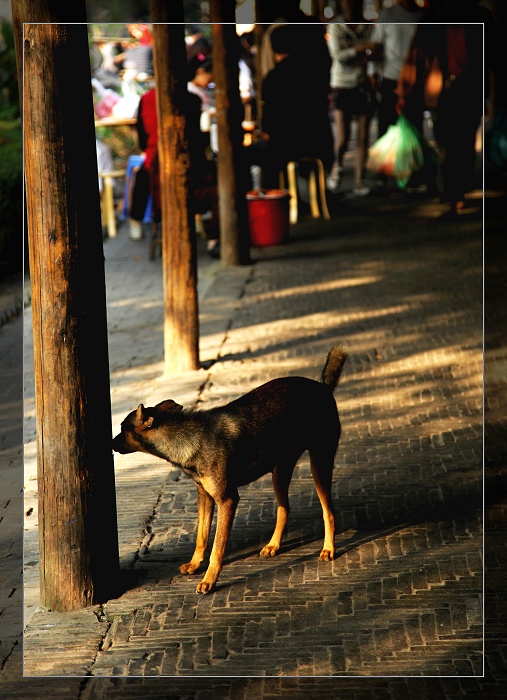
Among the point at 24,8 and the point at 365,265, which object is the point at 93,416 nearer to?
the point at 24,8

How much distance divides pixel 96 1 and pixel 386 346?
22.4 ft

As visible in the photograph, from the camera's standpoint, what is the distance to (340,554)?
5.02 meters

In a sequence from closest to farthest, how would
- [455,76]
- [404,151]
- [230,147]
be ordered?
[404,151]
[455,76]
[230,147]

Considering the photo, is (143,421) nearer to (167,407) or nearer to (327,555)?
(167,407)

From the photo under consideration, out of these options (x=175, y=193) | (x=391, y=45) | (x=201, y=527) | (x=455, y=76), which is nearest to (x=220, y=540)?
(x=201, y=527)

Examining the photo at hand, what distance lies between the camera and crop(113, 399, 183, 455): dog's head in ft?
14.9

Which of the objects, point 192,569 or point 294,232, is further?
point 294,232

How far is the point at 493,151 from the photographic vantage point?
486cm

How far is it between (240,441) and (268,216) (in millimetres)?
8065

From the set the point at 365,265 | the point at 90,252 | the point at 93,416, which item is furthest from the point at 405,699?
the point at 365,265

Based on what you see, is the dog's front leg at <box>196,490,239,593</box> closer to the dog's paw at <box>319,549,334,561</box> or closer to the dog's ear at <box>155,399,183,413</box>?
the dog's ear at <box>155,399,183,413</box>

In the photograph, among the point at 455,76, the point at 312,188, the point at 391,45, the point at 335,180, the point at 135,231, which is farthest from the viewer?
the point at 335,180

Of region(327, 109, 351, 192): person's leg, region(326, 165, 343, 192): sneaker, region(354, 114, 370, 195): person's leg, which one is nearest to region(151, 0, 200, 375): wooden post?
region(354, 114, 370, 195): person's leg

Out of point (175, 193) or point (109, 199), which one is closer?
point (175, 193)
